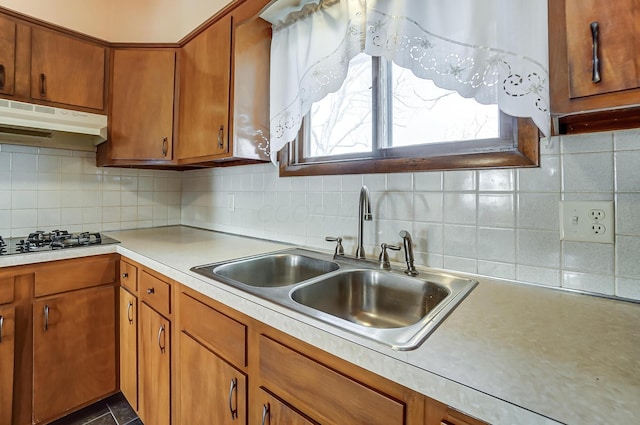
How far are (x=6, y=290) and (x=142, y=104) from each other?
1198 millimetres

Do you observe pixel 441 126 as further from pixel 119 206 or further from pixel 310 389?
pixel 119 206

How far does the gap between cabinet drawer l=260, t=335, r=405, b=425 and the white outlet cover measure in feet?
2.39

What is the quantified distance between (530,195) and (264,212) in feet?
4.29

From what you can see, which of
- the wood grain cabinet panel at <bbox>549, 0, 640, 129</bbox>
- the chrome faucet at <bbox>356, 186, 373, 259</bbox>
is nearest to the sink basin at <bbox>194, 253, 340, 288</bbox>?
the chrome faucet at <bbox>356, 186, 373, 259</bbox>

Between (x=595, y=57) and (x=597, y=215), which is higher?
(x=595, y=57)

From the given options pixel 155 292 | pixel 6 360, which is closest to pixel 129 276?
pixel 155 292

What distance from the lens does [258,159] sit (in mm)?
1573

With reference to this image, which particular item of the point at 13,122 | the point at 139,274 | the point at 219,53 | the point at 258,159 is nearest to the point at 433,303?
the point at 258,159

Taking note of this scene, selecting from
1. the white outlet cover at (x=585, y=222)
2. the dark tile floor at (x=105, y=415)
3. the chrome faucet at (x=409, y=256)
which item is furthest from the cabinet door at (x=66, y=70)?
the white outlet cover at (x=585, y=222)

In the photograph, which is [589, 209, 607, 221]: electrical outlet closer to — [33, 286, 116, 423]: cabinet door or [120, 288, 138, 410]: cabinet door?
[120, 288, 138, 410]: cabinet door

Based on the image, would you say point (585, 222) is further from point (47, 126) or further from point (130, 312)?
point (47, 126)

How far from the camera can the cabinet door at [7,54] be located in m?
1.45

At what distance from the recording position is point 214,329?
967 mm

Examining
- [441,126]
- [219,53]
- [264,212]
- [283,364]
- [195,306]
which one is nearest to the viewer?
[283,364]
